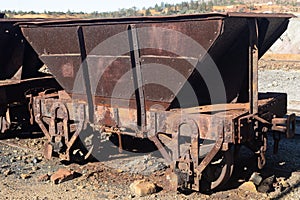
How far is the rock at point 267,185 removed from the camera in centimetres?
545

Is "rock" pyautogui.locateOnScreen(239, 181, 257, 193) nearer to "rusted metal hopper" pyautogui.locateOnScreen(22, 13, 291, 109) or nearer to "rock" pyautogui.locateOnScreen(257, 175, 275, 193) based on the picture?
"rock" pyautogui.locateOnScreen(257, 175, 275, 193)

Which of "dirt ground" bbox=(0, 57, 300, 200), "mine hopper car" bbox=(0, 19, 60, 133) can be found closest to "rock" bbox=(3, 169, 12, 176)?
"dirt ground" bbox=(0, 57, 300, 200)

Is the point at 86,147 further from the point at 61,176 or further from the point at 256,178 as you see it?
the point at 256,178

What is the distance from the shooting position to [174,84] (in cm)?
532

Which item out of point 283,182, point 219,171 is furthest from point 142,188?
point 283,182

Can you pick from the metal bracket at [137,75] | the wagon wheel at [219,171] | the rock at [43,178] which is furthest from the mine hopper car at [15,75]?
the wagon wheel at [219,171]

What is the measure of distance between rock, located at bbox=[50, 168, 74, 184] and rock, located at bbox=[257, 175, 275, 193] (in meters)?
2.77

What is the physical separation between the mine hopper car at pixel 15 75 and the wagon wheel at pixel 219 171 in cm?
394

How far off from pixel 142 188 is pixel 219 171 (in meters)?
1.07

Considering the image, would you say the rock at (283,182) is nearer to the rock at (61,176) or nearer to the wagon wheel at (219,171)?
the wagon wheel at (219,171)

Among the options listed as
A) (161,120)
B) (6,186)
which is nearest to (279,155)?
(161,120)

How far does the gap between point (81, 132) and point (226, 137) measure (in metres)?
2.51

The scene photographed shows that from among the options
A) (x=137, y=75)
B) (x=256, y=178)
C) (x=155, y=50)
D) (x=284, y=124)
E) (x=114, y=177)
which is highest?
(x=155, y=50)

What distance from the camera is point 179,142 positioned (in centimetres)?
543
